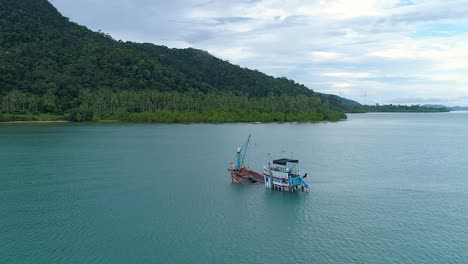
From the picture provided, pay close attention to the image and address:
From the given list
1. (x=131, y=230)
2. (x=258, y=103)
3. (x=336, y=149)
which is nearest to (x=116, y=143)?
(x=336, y=149)

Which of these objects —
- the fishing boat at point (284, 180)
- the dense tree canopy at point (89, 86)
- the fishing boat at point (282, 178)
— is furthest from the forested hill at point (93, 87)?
the fishing boat at point (284, 180)

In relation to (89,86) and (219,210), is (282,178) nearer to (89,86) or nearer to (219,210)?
(219,210)

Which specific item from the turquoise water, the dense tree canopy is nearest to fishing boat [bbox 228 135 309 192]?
the turquoise water

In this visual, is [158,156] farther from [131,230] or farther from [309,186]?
[131,230]

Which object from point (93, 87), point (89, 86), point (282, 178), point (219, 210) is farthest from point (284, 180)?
point (93, 87)

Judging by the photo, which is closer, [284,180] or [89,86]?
[284,180]

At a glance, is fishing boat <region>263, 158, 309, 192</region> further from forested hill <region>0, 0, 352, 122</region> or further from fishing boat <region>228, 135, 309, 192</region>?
forested hill <region>0, 0, 352, 122</region>
